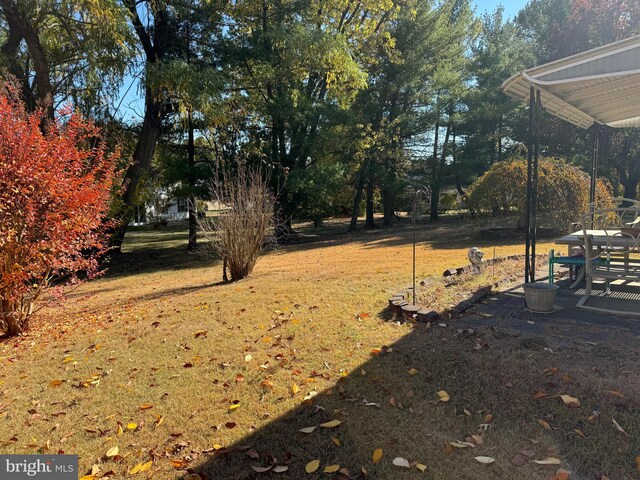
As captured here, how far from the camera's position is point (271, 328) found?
4332 mm

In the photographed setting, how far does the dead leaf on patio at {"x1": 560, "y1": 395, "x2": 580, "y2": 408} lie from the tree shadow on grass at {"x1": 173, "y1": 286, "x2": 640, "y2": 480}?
0.05m

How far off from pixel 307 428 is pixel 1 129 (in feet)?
14.6

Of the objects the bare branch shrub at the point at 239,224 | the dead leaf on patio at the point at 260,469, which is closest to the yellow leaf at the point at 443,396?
the dead leaf on patio at the point at 260,469

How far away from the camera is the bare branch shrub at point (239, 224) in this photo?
694cm

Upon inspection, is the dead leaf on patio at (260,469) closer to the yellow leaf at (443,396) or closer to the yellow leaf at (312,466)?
the yellow leaf at (312,466)

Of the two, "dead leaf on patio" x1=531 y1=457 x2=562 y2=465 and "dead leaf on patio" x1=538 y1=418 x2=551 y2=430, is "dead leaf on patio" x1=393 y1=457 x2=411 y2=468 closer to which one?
"dead leaf on patio" x1=531 y1=457 x2=562 y2=465

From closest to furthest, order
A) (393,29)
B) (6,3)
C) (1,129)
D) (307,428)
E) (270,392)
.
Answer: (307,428) → (270,392) → (1,129) → (6,3) → (393,29)

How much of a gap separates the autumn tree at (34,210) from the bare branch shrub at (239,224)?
215 cm

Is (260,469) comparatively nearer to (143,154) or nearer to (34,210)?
(34,210)

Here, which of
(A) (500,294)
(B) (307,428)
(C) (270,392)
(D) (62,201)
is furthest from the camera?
(A) (500,294)

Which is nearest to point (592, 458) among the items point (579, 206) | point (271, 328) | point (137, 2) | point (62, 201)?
point (271, 328)

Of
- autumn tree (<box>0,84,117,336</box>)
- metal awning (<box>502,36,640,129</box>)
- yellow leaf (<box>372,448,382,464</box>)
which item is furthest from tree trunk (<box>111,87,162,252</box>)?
yellow leaf (<box>372,448,382,464</box>)

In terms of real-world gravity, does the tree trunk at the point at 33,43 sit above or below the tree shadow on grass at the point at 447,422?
above

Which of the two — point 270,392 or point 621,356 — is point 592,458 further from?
point 270,392
